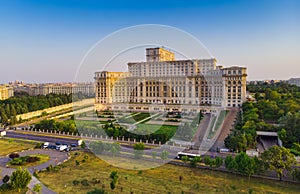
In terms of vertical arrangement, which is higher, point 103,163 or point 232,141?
point 232,141

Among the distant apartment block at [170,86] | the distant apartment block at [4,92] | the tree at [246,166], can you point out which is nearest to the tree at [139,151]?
the tree at [246,166]

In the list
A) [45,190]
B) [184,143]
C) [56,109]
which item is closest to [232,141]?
[184,143]

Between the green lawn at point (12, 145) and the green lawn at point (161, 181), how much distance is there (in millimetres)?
4538

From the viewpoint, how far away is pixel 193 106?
21.8 metres

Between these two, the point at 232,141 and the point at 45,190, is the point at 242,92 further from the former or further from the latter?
the point at 45,190

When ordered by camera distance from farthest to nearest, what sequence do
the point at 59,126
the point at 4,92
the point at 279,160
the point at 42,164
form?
the point at 4,92 < the point at 59,126 < the point at 42,164 < the point at 279,160

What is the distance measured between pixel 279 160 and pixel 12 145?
46.1ft

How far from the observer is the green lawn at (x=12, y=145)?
39.1ft

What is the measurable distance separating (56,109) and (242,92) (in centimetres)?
2169

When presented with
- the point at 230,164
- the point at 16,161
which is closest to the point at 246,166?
the point at 230,164

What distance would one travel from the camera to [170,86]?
25.6 meters

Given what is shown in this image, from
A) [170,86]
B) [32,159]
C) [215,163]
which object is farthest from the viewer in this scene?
[170,86]

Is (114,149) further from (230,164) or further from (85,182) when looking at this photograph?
(230,164)

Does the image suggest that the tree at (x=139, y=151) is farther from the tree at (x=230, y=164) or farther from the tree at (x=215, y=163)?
the tree at (x=230, y=164)
